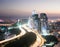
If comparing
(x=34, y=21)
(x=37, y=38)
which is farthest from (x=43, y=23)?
(x=37, y=38)

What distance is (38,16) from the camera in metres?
6.50

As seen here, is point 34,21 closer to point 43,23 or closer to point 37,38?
point 43,23

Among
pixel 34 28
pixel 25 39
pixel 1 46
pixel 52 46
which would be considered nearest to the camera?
pixel 1 46

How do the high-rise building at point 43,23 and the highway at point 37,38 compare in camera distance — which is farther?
the high-rise building at point 43,23

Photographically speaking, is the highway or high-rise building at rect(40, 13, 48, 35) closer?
the highway

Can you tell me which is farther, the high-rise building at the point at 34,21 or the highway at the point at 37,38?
the high-rise building at the point at 34,21

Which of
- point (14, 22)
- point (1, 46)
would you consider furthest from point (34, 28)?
point (1, 46)

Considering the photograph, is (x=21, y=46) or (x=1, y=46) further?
(x=21, y=46)

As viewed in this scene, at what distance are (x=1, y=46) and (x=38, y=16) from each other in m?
2.05

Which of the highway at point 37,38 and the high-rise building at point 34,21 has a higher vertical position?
the high-rise building at point 34,21

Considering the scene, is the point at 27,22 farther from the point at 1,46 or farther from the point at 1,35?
the point at 1,46

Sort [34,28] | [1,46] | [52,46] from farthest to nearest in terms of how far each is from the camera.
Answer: [34,28] → [52,46] → [1,46]

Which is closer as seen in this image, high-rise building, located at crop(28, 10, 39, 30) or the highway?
the highway

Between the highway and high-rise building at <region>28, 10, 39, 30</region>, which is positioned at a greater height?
high-rise building at <region>28, 10, 39, 30</region>
